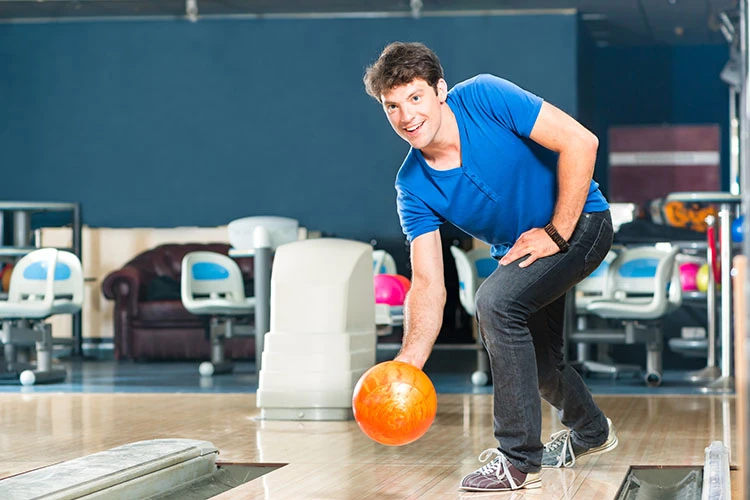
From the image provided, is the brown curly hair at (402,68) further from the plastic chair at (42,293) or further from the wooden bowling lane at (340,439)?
the plastic chair at (42,293)

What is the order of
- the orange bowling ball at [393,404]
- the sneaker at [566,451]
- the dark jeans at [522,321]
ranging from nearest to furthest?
the orange bowling ball at [393,404] < the dark jeans at [522,321] < the sneaker at [566,451]

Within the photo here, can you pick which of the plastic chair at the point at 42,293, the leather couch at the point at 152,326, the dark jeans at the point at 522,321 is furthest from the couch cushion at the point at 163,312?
the dark jeans at the point at 522,321

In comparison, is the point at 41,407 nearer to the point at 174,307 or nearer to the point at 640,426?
the point at 640,426

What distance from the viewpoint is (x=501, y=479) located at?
2990 millimetres

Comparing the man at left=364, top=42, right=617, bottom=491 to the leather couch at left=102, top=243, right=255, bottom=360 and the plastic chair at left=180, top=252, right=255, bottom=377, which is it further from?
the leather couch at left=102, top=243, right=255, bottom=360

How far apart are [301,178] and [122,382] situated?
13.5 feet

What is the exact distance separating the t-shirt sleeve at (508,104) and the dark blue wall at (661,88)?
10051mm

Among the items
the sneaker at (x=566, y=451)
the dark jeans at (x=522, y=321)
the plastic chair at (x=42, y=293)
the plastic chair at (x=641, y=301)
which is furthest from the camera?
the plastic chair at (x=42, y=293)

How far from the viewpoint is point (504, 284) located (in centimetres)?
293

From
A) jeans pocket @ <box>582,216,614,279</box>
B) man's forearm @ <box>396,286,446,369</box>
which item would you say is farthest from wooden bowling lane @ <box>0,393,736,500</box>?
jeans pocket @ <box>582,216,614,279</box>

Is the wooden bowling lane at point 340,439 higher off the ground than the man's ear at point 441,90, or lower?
lower

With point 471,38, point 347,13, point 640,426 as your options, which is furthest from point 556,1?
point 640,426

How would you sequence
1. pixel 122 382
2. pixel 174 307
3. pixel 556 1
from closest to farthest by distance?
pixel 122 382 < pixel 174 307 < pixel 556 1

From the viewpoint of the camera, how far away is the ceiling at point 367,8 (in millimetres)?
10438
